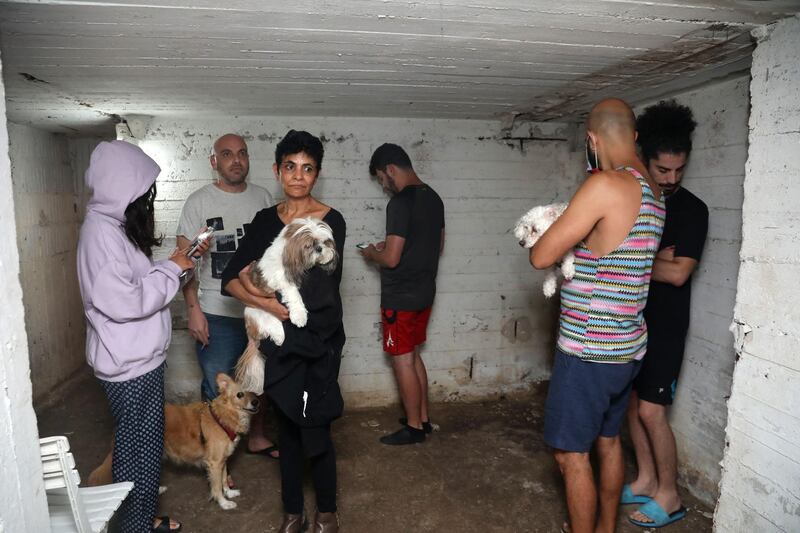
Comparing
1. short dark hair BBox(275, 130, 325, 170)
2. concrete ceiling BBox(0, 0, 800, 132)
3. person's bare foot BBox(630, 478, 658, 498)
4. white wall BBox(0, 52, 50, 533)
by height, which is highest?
concrete ceiling BBox(0, 0, 800, 132)

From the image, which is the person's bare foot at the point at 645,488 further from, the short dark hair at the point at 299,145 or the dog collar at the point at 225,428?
the short dark hair at the point at 299,145

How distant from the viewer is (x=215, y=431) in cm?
328

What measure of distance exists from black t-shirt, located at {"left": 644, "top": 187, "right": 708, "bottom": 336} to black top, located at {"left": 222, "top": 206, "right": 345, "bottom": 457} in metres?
1.86

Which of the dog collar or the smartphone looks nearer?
the smartphone

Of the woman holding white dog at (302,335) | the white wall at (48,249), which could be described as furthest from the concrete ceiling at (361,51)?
the white wall at (48,249)

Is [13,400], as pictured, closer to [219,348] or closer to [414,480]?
[219,348]

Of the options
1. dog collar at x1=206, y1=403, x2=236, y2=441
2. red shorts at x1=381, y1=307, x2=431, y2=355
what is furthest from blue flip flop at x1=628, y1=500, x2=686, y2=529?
dog collar at x1=206, y1=403, x2=236, y2=441

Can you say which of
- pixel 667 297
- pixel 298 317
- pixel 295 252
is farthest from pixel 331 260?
pixel 667 297

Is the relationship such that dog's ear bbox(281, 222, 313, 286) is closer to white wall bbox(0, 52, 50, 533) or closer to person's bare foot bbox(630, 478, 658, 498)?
white wall bbox(0, 52, 50, 533)

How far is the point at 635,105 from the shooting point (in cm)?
402

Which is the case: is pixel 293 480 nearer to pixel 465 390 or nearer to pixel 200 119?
pixel 465 390

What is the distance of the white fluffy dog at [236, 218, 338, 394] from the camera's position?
2389mm

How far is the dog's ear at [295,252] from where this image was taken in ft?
7.80

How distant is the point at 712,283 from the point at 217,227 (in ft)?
10.7
